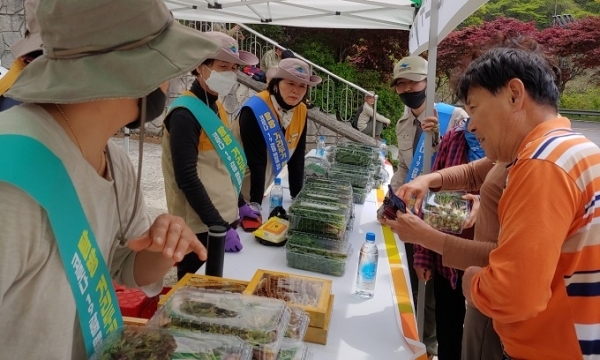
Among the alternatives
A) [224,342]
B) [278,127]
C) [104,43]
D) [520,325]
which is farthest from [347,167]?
[104,43]

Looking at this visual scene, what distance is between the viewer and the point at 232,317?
1.27 meters

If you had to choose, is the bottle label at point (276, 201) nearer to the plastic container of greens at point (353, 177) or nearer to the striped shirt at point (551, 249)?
the plastic container of greens at point (353, 177)

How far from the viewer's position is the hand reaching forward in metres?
1.18

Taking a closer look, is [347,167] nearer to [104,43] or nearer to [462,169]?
[462,169]

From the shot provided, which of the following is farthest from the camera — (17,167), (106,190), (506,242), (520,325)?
(520,325)

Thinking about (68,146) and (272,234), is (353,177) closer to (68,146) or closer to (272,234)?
(272,234)

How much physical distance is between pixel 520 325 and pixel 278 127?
2293 mm

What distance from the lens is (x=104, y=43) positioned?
909 mm

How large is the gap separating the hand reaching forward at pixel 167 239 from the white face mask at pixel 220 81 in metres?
1.45

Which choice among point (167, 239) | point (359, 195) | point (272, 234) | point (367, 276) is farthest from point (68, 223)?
point (359, 195)

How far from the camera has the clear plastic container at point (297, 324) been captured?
4.52 feet

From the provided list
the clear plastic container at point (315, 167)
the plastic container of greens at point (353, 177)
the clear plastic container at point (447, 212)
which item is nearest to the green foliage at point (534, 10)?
the clear plastic container at point (315, 167)

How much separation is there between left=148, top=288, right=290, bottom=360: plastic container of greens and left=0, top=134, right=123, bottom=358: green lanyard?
19 centimetres

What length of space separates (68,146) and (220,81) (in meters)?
1.67
